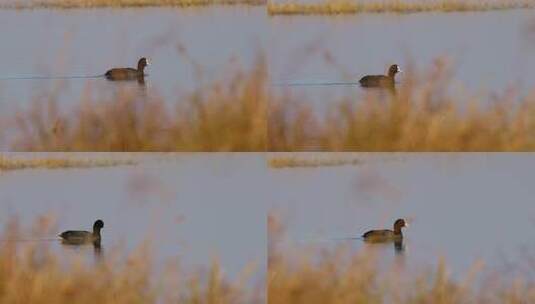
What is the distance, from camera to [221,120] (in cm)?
290

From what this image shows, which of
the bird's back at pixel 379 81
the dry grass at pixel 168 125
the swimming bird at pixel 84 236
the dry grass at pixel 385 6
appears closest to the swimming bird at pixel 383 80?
the bird's back at pixel 379 81

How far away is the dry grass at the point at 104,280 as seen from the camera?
2891 mm

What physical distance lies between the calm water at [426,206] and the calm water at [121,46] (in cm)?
A: 33

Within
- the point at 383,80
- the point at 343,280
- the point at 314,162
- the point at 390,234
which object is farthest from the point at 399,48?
the point at 343,280

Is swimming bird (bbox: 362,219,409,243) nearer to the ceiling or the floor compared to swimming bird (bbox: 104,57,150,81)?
nearer to the floor

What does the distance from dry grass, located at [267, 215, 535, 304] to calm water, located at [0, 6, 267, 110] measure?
0.43 meters

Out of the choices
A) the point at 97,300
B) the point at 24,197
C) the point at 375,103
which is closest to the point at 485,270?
the point at 375,103

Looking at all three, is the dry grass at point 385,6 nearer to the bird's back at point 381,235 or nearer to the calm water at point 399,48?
the calm water at point 399,48

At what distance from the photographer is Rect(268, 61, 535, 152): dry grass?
2.86 meters

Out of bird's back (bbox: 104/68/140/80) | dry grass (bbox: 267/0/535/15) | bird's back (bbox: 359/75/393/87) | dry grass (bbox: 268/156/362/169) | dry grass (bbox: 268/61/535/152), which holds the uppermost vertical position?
dry grass (bbox: 267/0/535/15)

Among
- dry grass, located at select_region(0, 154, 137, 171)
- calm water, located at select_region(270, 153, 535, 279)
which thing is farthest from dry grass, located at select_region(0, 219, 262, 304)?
calm water, located at select_region(270, 153, 535, 279)

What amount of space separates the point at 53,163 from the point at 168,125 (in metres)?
0.30

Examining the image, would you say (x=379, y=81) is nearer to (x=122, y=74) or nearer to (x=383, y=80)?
(x=383, y=80)

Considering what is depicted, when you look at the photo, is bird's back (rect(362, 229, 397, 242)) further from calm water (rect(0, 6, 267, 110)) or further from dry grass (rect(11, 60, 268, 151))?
calm water (rect(0, 6, 267, 110))
